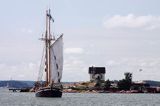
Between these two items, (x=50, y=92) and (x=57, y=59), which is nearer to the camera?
(x=50, y=92)

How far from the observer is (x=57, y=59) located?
151 m

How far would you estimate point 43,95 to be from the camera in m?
147

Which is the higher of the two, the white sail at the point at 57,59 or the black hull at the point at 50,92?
the white sail at the point at 57,59

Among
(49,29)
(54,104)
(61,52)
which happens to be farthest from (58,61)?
(54,104)

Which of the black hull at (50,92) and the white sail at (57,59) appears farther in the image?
the white sail at (57,59)

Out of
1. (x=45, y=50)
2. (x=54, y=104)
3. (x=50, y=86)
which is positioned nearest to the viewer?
(x=54, y=104)

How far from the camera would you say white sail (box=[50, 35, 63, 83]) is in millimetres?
149250

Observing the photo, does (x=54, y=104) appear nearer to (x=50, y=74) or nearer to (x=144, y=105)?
(x=144, y=105)

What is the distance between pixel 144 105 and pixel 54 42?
40668mm

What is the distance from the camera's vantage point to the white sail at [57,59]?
490 ft

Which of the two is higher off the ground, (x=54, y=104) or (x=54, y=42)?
(x=54, y=42)

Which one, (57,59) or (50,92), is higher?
(57,59)

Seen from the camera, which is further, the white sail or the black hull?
the white sail

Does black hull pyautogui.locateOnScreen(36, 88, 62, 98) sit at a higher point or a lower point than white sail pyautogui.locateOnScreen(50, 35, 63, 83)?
lower
